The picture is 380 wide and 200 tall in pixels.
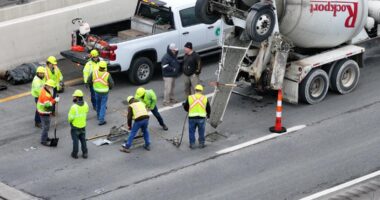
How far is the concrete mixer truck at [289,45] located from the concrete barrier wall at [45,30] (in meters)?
5.00

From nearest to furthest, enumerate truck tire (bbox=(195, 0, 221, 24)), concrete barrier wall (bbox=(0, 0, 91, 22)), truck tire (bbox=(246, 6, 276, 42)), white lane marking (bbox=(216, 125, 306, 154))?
1. white lane marking (bbox=(216, 125, 306, 154))
2. truck tire (bbox=(246, 6, 276, 42))
3. truck tire (bbox=(195, 0, 221, 24))
4. concrete barrier wall (bbox=(0, 0, 91, 22))

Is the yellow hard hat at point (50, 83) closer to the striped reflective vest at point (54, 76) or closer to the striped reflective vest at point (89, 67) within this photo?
the striped reflective vest at point (54, 76)

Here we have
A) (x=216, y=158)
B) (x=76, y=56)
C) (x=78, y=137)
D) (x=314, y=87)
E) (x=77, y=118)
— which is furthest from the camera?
(x=76, y=56)

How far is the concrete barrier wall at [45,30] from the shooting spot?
21672 mm

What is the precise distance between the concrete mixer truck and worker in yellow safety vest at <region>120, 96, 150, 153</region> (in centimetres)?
173

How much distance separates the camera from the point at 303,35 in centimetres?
1894

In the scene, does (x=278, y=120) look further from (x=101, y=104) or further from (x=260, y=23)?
(x=101, y=104)

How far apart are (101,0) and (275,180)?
9.67 metres

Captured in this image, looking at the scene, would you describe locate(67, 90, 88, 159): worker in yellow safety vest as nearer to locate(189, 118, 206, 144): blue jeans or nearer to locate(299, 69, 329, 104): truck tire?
locate(189, 118, 206, 144): blue jeans

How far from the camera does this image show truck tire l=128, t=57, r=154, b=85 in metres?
20.7

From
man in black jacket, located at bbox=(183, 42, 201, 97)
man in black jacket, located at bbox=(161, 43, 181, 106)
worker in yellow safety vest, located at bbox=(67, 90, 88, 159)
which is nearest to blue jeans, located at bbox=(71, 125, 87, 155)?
worker in yellow safety vest, located at bbox=(67, 90, 88, 159)

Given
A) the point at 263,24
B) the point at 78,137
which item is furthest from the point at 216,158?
the point at 263,24

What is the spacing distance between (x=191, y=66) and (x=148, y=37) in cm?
201

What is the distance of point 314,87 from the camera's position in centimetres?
1948
